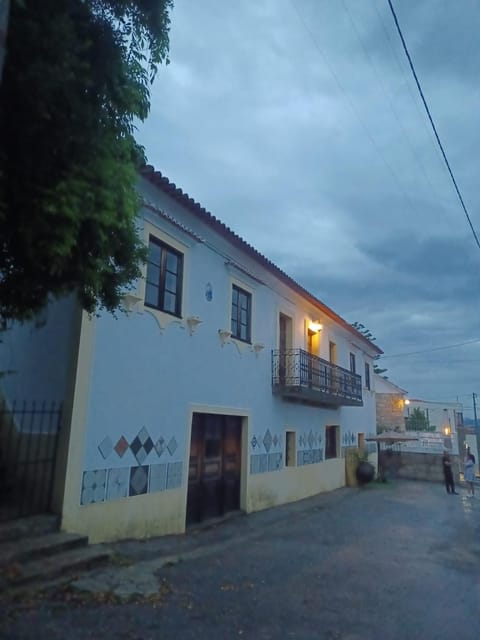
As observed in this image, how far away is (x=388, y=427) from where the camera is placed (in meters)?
28.4

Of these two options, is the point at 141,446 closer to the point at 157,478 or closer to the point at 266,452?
the point at 157,478

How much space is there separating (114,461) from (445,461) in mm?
14984

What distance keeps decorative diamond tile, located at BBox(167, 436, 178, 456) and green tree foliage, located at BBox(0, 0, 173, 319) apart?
4.93 metres

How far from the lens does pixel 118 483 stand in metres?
6.88

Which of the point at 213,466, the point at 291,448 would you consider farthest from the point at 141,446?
the point at 291,448

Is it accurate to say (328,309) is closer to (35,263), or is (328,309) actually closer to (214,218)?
(214,218)

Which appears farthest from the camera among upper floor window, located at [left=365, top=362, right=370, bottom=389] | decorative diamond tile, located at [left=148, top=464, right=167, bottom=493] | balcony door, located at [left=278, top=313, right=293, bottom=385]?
upper floor window, located at [left=365, top=362, right=370, bottom=389]

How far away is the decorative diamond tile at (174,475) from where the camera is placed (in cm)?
→ 797

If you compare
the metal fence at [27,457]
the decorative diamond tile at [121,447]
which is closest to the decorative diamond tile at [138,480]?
the decorative diamond tile at [121,447]

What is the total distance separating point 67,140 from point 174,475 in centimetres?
640

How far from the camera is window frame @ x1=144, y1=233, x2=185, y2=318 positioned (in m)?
7.84

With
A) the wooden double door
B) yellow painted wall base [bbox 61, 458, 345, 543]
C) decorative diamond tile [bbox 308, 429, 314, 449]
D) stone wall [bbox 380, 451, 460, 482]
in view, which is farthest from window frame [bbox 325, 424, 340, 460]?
stone wall [bbox 380, 451, 460, 482]

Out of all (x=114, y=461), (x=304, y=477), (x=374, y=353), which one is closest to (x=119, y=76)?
(x=114, y=461)

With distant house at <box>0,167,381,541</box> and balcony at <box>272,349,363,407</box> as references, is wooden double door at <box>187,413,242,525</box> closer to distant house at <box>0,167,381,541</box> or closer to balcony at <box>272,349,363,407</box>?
distant house at <box>0,167,381,541</box>
